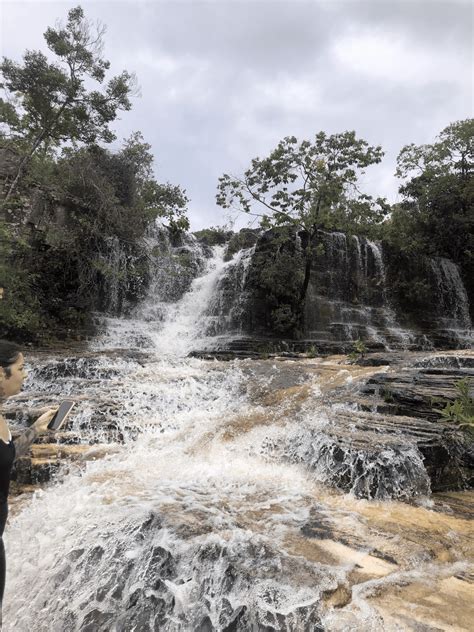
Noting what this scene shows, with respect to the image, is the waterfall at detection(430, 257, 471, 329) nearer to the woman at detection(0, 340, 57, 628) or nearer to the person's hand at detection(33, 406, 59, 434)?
the person's hand at detection(33, 406, 59, 434)

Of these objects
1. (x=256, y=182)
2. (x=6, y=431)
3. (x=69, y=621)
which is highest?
(x=256, y=182)

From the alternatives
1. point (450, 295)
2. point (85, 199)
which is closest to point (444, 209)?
point (450, 295)

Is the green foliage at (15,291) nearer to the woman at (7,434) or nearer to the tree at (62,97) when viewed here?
the tree at (62,97)

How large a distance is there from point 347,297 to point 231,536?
14.9 meters

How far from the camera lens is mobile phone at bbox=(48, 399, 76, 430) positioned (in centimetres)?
220

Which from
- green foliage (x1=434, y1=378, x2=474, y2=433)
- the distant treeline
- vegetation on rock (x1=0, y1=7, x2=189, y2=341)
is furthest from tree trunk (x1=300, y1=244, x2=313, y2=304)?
green foliage (x1=434, y1=378, x2=474, y2=433)

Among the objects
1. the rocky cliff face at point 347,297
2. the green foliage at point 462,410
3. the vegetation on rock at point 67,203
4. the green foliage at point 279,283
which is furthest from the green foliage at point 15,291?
the green foliage at point 462,410

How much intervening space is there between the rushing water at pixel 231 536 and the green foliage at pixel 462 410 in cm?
92

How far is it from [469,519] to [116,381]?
5370mm

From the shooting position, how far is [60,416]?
2.25 meters

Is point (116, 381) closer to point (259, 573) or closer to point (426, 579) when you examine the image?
point (259, 573)

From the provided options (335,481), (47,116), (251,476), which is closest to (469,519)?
(335,481)

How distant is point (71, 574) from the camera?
239 cm

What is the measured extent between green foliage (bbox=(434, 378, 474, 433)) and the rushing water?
3.03ft
